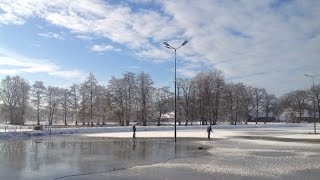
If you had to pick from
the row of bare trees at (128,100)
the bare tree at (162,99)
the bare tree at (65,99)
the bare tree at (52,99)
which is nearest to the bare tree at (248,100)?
the row of bare trees at (128,100)

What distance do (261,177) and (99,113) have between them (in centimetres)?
7993

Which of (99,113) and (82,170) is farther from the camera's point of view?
(99,113)

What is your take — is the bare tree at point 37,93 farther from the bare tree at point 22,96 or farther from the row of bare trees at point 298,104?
the row of bare trees at point 298,104

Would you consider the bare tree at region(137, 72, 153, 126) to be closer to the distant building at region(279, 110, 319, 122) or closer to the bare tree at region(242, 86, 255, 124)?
the bare tree at region(242, 86, 255, 124)

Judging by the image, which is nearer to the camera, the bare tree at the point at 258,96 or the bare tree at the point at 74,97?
the bare tree at the point at 74,97

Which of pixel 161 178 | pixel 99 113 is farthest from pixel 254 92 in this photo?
pixel 161 178

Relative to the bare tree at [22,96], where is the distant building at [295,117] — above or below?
below

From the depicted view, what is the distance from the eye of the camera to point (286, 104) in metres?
141

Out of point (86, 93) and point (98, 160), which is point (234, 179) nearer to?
point (98, 160)

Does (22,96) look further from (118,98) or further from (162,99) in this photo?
(162,99)

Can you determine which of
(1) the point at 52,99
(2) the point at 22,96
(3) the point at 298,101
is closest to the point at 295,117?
(3) the point at 298,101

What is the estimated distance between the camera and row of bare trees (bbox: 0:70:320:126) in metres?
92.1

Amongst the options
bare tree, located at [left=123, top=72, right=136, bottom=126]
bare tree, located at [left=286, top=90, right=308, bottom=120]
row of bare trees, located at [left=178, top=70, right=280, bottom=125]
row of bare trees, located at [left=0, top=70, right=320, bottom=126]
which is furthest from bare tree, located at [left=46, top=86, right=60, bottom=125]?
bare tree, located at [left=286, top=90, right=308, bottom=120]

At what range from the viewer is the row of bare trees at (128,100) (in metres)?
92.1
